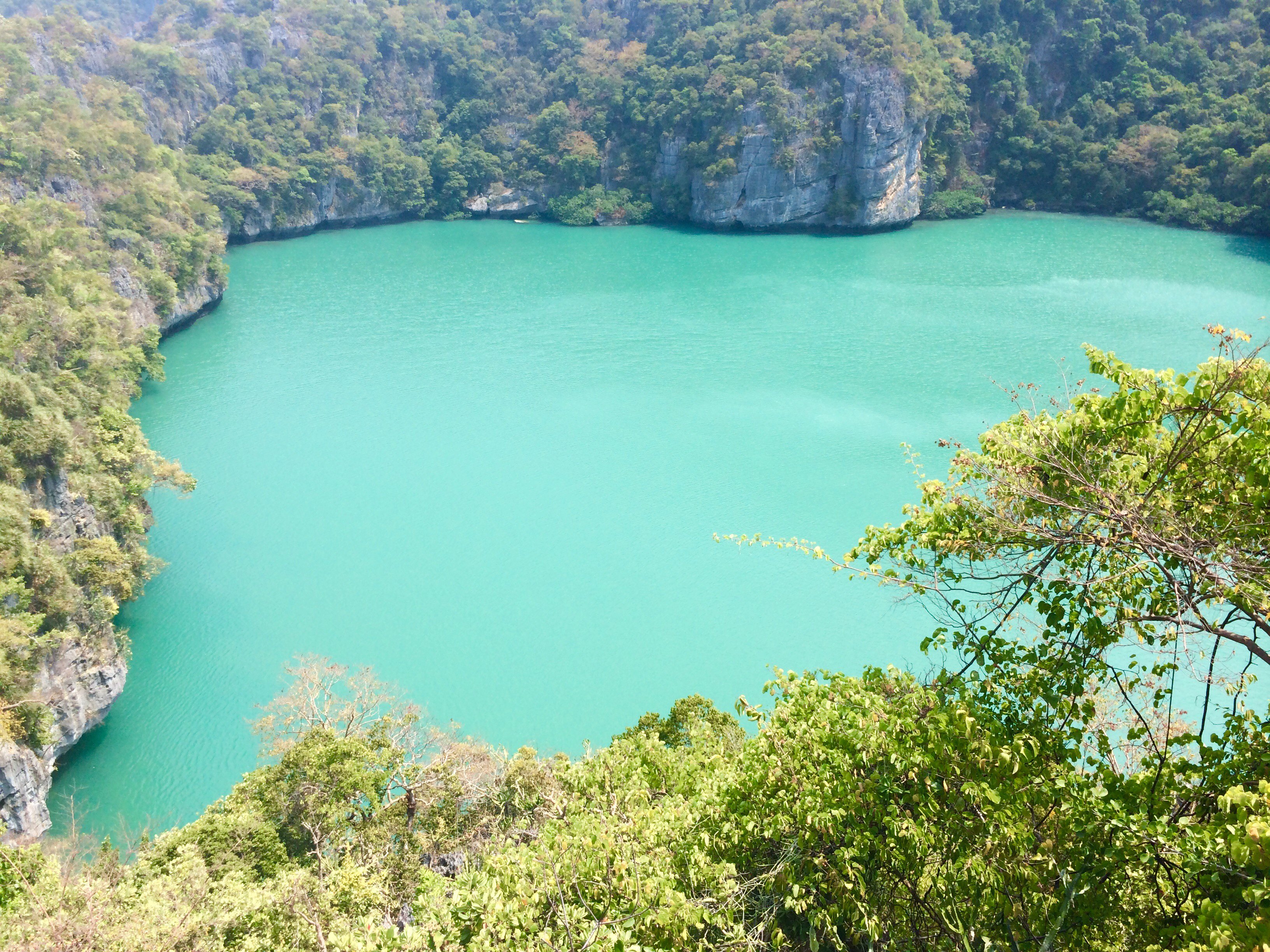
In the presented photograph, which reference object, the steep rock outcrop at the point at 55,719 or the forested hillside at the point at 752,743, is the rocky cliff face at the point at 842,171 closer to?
the forested hillside at the point at 752,743

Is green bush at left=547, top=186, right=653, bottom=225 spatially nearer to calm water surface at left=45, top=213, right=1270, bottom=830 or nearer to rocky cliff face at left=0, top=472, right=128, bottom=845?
calm water surface at left=45, top=213, right=1270, bottom=830

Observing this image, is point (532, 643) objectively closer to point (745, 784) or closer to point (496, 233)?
point (745, 784)

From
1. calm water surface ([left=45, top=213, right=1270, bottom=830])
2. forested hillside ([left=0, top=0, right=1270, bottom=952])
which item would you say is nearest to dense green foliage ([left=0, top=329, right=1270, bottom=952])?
forested hillside ([left=0, top=0, right=1270, bottom=952])

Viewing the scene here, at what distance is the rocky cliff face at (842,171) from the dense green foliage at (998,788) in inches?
1295

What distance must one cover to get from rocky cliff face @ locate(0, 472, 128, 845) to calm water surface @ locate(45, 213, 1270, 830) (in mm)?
532

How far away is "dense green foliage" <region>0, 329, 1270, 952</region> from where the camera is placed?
125 inches

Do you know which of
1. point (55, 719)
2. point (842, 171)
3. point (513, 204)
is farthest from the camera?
point (513, 204)

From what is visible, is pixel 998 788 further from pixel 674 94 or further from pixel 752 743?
pixel 674 94

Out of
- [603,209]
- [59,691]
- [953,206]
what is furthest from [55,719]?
[953,206]

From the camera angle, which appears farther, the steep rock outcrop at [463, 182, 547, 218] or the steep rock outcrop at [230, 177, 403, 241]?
the steep rock outcrop at [463, 182, 547, 218]

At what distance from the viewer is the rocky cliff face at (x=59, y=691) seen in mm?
8586

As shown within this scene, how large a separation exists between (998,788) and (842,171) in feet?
115

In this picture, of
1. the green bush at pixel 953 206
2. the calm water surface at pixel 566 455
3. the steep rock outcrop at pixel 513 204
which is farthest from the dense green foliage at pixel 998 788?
the steep rock outcrop at pixel 513 204

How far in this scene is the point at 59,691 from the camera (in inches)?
392
